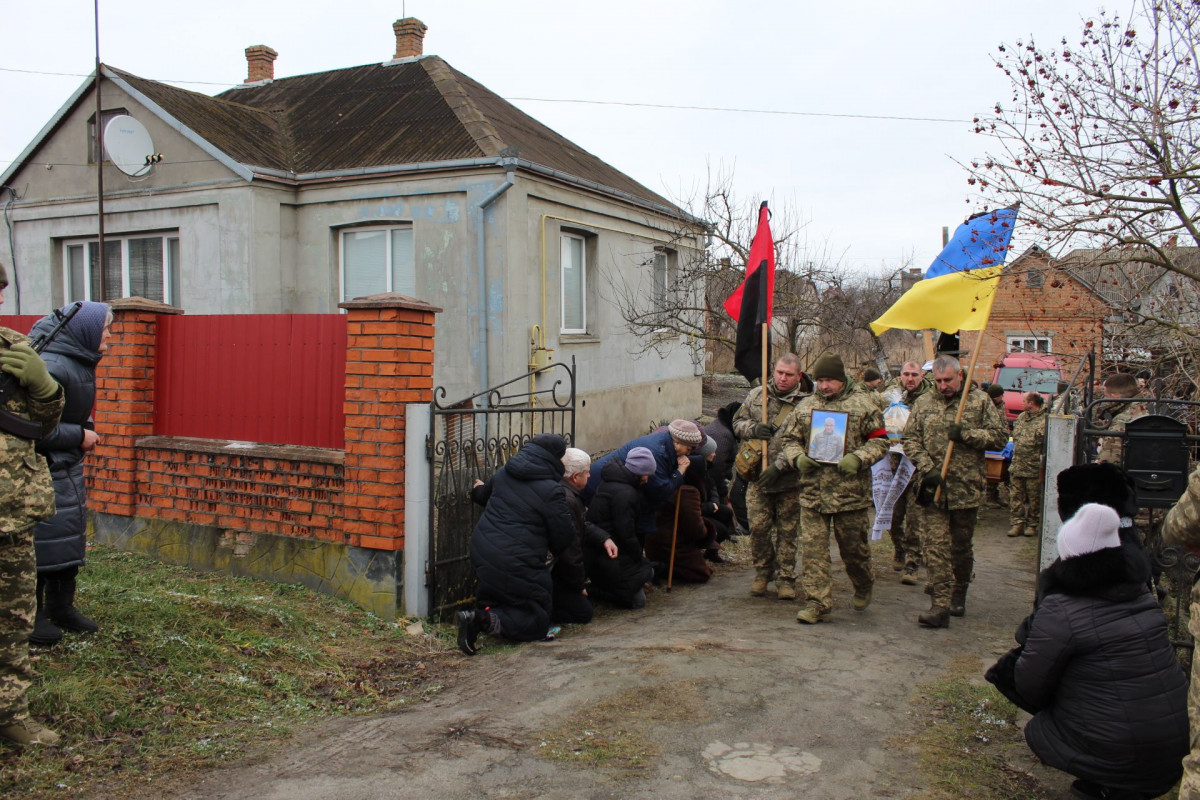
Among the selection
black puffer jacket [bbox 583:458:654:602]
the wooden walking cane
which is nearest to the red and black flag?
the wooden walking cane

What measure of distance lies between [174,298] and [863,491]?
1065 cm

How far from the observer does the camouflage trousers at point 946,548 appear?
20.7 ft

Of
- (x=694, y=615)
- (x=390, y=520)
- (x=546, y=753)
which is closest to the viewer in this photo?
(x=546, y=753)

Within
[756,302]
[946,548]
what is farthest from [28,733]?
[756,302]

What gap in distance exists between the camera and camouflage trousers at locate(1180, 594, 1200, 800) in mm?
2886

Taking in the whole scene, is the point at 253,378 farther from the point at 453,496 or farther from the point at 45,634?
the point at 45,634

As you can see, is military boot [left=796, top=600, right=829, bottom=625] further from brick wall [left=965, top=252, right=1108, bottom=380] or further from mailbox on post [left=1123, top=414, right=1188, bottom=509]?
brick wall [left=965, top=252, right=1108, bottom=380]

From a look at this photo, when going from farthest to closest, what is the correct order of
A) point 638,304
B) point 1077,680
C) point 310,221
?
1. point 638,304
2. point 310,221
3. point 1077,680

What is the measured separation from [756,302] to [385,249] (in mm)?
6413

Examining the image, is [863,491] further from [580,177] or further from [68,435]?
[580,177]

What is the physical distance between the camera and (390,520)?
595 centimetres

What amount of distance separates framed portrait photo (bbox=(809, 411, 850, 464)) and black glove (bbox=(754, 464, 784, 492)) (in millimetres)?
431

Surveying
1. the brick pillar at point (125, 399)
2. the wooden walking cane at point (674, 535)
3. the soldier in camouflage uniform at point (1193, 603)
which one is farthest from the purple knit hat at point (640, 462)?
the soldier in camouflage uniform at point (1193, 603)

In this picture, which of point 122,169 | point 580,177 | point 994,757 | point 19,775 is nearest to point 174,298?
point 122,169
